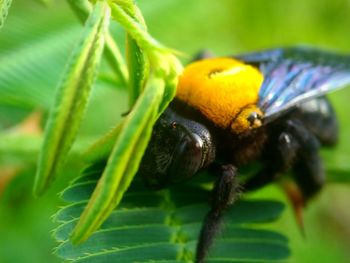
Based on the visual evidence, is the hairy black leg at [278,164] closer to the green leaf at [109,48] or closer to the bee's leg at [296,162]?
the bee's leg at [296,162]

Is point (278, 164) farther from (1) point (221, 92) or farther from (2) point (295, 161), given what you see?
(1) point (221, 92)

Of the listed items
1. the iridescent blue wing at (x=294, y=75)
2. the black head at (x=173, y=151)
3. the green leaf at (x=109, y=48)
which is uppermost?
the iridescent blue wing at (x=294, y=75)

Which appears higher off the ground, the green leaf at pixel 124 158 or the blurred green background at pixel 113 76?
the blurred green background at pixel 113 76

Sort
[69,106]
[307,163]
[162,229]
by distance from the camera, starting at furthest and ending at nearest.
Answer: [307,163] → [162,229] → [69,106]

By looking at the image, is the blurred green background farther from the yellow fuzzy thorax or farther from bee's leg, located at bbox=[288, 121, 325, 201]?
the yellow fuzzy thorax

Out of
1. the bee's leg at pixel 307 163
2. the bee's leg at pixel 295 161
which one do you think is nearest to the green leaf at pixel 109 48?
the bee's leg at pixel 295 161

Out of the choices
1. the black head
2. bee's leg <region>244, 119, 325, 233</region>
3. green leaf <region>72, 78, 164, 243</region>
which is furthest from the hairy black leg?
green leaf <region>72, 78, 164, 243</region>

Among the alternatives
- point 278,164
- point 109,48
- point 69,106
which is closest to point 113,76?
point 109,48
